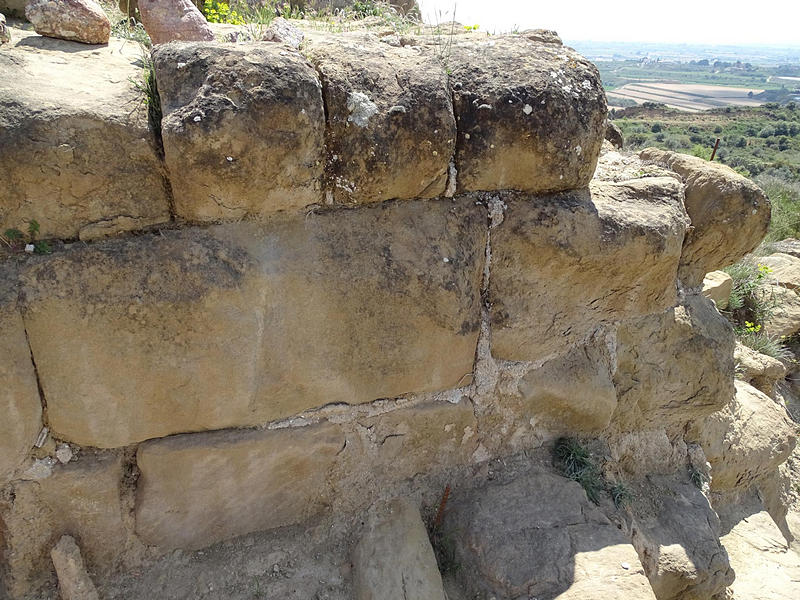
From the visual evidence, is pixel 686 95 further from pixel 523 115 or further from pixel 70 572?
pixel 70 572

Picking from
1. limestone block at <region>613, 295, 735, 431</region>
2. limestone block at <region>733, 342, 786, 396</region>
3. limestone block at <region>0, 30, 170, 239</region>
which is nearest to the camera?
limestone block at <region>0, 30, 170, 239</region>

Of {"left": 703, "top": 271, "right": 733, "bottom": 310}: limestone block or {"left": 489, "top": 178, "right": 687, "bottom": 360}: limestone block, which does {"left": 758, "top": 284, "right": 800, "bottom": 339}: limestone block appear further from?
{"left": 489, "top": 178, "right": 687, "bottom": 360}: limestone block

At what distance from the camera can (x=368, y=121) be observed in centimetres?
153

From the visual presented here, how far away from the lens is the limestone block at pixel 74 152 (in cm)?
135

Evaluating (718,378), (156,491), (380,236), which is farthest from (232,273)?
(718,378)

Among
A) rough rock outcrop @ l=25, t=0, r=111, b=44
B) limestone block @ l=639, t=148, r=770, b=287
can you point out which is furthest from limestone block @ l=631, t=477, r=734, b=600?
rough rock outcrop @ l=25, t=0, r=111, b=44

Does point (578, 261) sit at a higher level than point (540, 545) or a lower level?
higher

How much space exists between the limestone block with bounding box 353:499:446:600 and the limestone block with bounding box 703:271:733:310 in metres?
2.72

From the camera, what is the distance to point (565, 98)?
1.69m

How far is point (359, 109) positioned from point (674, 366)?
1.48m

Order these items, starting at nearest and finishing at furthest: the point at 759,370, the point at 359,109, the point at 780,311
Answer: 1. the point at 359,109
2. the point at 759,370
3. the point at 780,311

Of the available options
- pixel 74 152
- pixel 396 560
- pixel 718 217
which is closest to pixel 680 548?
pixel 396 560

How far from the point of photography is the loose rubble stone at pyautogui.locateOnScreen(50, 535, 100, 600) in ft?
5.32

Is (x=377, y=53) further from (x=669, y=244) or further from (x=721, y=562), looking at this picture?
(x=721, y=562)
